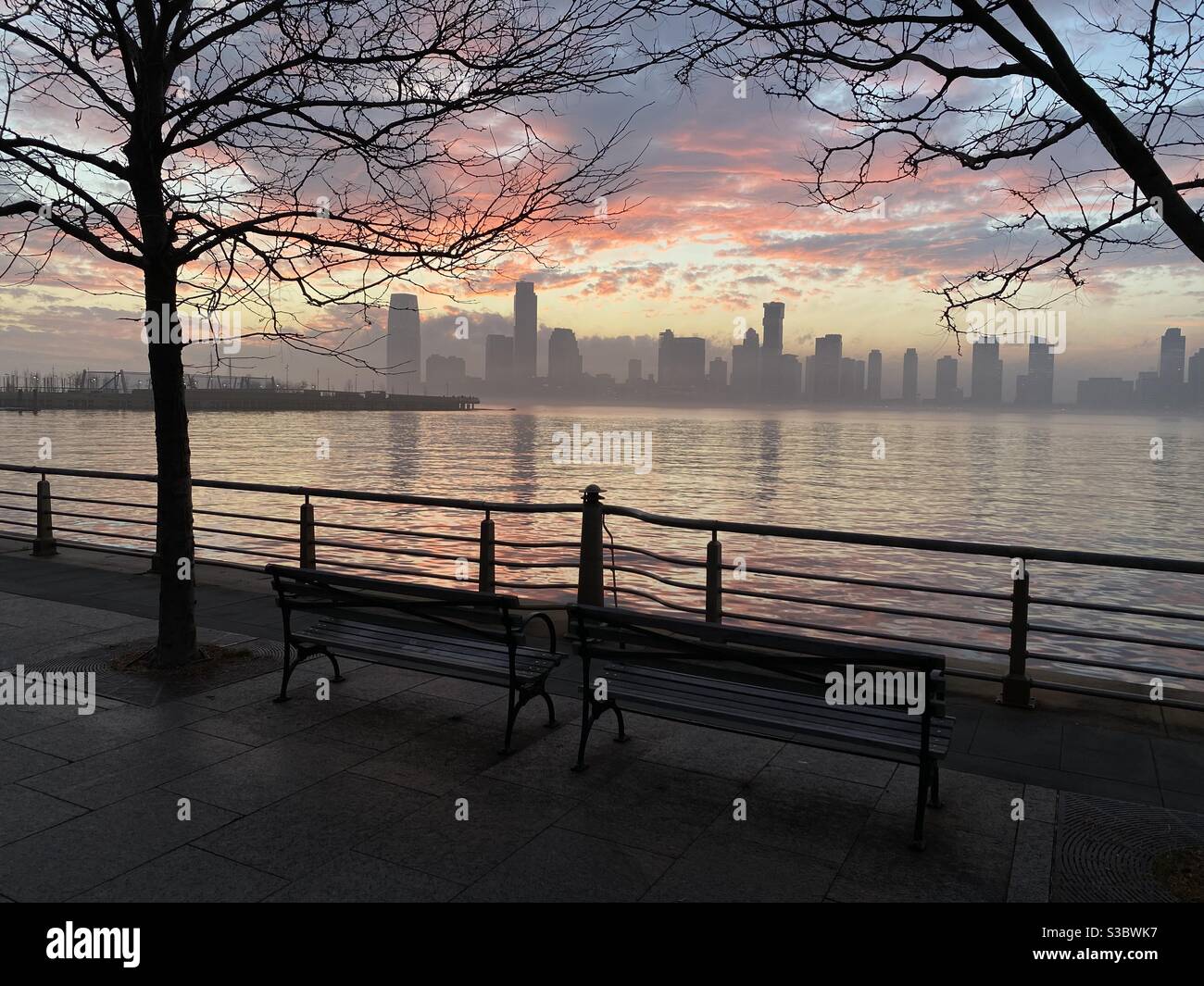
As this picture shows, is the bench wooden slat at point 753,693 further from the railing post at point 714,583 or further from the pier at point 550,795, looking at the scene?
the railing post at point 714,583

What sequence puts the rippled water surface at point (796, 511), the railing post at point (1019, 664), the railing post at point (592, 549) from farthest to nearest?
the rippled water surface at point (796, 511)
the railing post at point (592, 549)
the railing post at point (1019, 664)

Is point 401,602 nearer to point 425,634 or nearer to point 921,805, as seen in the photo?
point 425,634

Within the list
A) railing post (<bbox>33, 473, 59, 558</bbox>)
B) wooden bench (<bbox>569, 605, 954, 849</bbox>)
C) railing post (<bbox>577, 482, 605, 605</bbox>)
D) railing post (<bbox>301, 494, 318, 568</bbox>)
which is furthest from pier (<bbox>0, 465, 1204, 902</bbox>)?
railing post (<bbox>33, 473, 59, 558</bbox>)

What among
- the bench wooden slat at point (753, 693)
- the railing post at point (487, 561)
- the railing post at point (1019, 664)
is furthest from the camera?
the railing post at point (487, 561)

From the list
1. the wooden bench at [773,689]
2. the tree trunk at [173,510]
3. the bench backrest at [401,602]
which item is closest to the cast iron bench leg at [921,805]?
the wooden bench at [773,689]

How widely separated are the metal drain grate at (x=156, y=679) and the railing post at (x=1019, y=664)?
595 centimetres

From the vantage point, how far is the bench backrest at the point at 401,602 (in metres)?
5.99

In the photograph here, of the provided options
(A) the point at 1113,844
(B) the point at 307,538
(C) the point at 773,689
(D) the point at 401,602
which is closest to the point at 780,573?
(C) the point at 773,689

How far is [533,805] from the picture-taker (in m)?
5.04

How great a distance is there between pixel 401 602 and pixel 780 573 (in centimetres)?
335

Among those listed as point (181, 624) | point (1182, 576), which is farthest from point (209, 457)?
point (181, 624)
